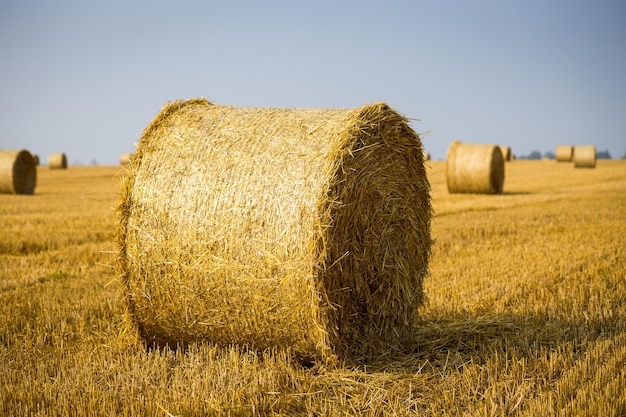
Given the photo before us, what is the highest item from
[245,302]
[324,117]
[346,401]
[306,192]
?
[324,117]

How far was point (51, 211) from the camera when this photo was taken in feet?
52.0

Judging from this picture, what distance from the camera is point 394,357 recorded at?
17.3ft

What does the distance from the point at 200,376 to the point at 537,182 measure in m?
23.6

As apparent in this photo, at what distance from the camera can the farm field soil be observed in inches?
162

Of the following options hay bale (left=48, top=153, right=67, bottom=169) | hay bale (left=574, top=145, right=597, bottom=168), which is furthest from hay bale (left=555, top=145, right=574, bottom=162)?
hay bale (left=48, top=153, right=67, bottom=169)

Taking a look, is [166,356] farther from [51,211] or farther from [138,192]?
[51,211]

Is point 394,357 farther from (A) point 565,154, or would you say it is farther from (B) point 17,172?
(A) point 565,154

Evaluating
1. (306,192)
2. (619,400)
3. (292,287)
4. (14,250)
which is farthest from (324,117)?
(14,250)

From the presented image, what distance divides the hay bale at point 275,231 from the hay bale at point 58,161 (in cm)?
3718

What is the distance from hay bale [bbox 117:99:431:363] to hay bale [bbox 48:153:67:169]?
37185 mm

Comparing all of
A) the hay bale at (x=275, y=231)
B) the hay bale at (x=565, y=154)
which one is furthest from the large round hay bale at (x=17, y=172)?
the hay bale at (x=565, y=154)

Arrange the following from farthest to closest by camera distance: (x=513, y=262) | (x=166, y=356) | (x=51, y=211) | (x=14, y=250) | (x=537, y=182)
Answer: (x=537, y=182), (x=51, y=211), (x=14, y=250), (x=513, y=262), (x=166, y=356)

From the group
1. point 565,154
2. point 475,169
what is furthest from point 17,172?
point 565,154

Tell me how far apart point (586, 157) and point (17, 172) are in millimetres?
27172
